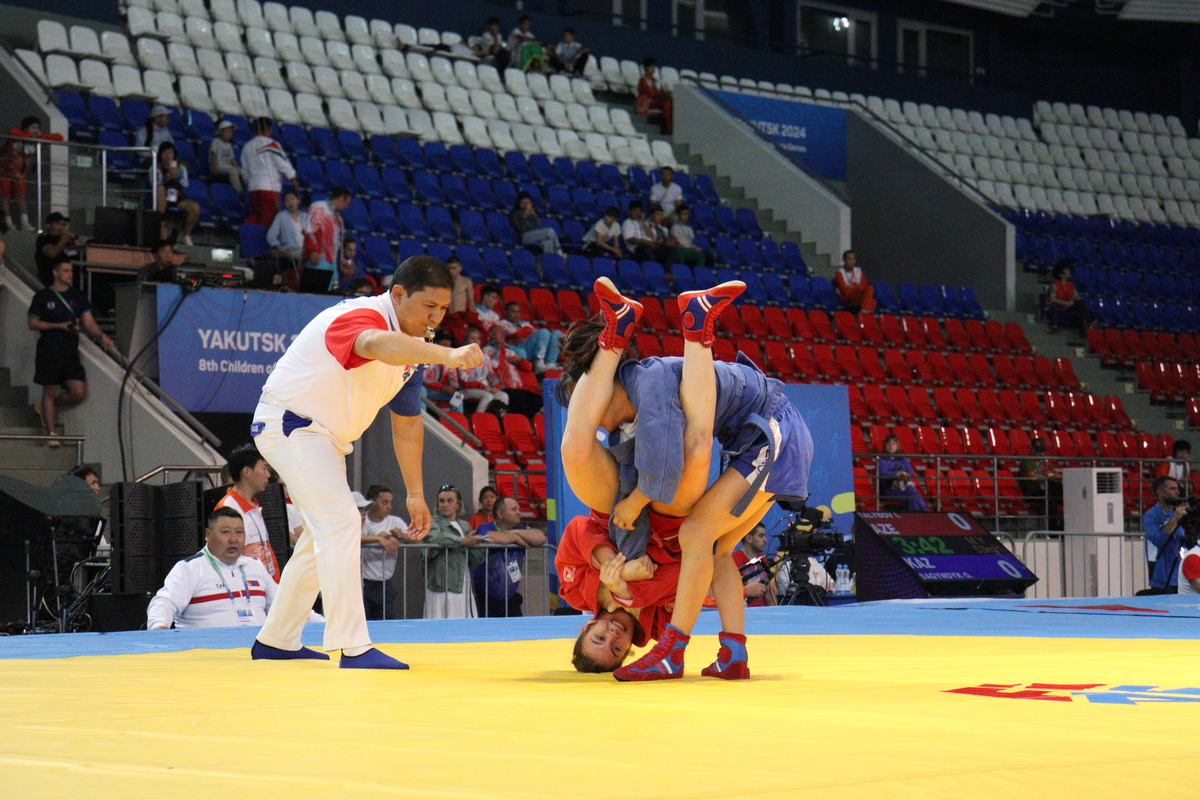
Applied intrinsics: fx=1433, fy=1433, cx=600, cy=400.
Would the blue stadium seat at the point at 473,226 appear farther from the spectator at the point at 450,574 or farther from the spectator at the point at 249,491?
the spectator at the point at 249,491

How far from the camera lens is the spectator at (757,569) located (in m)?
9.62

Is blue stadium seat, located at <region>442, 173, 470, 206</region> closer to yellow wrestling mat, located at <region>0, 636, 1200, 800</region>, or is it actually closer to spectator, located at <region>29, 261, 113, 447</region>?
spectator, located at <region>29, 261, 113, 447</region>

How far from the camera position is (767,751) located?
2426 mm

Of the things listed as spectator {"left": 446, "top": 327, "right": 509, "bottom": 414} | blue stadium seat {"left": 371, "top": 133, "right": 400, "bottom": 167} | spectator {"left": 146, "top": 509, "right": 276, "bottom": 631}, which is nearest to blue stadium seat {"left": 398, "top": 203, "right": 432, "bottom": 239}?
blue stadium seat {"left": 371, "top": 133, "right": 400, "bottom": 167}

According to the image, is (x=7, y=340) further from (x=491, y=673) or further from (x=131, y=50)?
(x=491, y=673)

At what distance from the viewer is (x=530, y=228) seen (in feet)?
51.7

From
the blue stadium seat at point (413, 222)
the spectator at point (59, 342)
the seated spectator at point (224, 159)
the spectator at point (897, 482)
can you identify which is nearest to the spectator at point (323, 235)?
the seated spectator at point (224, 159)

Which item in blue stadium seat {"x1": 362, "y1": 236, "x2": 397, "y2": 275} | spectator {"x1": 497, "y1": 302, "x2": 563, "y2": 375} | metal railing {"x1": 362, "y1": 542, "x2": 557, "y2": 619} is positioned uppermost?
blue stadium seat {"x1": 362, "y1": 236, "x2": 397, "y2": 275}

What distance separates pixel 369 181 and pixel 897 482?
659 centimetres

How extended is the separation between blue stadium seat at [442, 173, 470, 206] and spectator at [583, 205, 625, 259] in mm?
1408

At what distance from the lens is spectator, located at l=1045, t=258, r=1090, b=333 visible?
61.8 feet

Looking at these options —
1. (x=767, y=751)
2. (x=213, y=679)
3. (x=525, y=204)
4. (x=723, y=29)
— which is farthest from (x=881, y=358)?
(x=767, y=751)

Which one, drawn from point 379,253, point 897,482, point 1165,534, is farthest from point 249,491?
point 379,253

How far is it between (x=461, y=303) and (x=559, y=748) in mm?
10854
